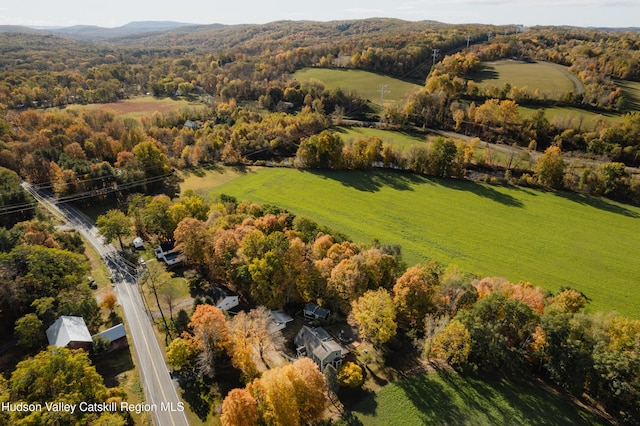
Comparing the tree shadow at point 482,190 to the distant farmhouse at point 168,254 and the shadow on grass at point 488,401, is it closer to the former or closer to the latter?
the shadow on grass at point 488,401

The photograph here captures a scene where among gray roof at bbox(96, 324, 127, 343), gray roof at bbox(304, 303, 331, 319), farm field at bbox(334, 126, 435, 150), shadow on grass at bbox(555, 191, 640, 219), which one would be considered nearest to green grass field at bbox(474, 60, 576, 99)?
farm field at bbox(334, 126, 435, 150)

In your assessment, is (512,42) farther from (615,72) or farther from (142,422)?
(142,422)

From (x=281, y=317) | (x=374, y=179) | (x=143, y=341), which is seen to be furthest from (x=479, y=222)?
(x=143, y=341)

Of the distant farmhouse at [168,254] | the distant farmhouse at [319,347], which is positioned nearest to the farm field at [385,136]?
the distant farmhouse at [168,254]

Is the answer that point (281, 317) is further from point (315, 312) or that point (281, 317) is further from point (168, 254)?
point (168, 254)

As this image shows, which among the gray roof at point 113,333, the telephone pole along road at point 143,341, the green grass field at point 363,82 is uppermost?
the green grass field at point 363,82

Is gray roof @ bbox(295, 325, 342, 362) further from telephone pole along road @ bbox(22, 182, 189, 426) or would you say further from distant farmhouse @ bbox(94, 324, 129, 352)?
distant farmhouse @ bbox(94, 324, 129, 352)
